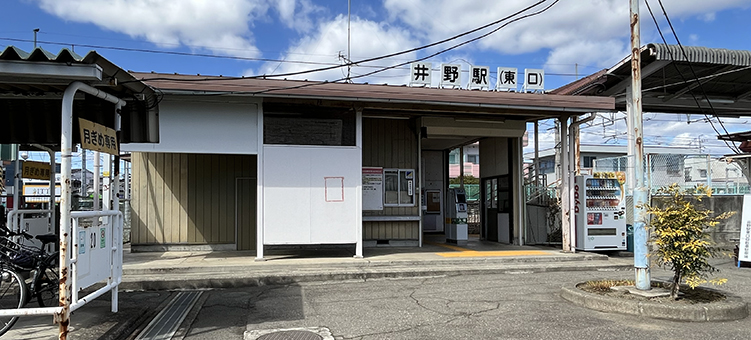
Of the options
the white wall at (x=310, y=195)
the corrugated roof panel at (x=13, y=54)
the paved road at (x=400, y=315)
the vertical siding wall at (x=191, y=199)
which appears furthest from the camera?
the vertical siding wall at (x=191, y=199)

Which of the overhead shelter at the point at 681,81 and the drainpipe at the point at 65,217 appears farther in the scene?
the overhead shelter at the point at 681,81

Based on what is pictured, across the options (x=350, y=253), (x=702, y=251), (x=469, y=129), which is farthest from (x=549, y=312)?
(x=469, y=129)

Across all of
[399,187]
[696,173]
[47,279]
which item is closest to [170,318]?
[47,279]

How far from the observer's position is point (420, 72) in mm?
12742

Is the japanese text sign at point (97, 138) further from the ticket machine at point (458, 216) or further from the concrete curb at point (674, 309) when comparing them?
the ticket machine at point (458, 216)

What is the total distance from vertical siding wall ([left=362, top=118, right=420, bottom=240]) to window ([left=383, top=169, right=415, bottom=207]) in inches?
4.6

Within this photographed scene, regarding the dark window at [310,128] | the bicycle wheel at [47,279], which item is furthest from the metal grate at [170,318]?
the dark window at [310,128]

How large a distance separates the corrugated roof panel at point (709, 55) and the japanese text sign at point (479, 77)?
561 cm

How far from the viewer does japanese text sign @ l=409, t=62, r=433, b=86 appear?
41.7 ft

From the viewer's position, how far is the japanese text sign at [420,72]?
12.7 meters

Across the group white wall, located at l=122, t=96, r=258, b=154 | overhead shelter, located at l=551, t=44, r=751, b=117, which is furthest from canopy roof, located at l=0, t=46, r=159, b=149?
overhead shelter, located at l=551, t=44, r=751, b=117

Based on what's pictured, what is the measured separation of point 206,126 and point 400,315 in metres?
5.95

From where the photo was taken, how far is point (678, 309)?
21.2 feet

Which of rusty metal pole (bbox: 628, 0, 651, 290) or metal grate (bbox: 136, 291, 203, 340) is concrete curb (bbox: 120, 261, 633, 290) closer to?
metal grate (bbox: 136, 291, 203, 340)
